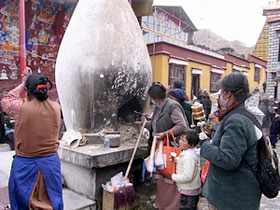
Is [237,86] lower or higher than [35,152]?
higher

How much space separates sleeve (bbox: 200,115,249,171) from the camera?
1.99 metres

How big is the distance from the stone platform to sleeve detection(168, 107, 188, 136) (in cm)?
87

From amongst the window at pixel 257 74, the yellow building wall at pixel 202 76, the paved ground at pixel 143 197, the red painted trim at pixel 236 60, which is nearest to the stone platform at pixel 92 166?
the paved ground at pixel 143 197

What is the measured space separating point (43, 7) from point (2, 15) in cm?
173

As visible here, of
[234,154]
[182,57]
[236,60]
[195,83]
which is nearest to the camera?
[234,154]

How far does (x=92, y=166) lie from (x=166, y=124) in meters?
1.13

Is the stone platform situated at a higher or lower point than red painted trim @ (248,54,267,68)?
lower

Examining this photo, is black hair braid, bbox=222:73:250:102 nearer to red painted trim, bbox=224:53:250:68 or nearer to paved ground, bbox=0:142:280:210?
paved ground, bbox=0:142:280:210

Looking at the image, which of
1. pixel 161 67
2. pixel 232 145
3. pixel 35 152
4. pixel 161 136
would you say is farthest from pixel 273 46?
pixel 35 152

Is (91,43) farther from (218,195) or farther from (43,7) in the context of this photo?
(43,7)

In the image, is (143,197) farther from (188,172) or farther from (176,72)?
(176,72)

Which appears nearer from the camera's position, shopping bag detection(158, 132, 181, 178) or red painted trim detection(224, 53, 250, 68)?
shopping bag detection(158, 132, 181, 178)

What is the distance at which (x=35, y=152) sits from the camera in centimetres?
259

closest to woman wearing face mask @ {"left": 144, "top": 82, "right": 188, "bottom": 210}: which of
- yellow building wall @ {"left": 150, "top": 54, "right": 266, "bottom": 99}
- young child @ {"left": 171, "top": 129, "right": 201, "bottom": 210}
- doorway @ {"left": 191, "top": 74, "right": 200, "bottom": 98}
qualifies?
young child @ {"left": 171, "top": 129, "right": 201, "bottom": 210}
